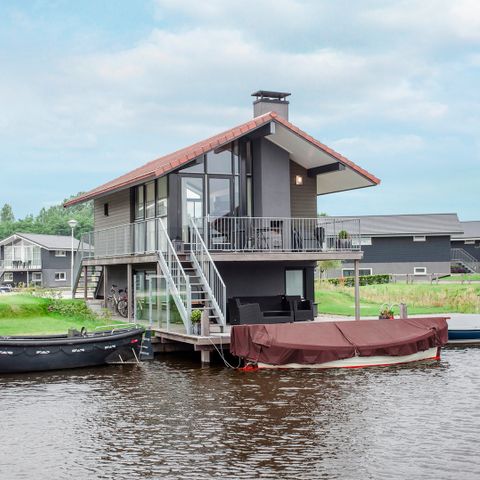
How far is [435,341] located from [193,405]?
932 centimetres

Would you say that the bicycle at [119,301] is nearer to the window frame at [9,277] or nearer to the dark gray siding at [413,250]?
the dark gray siding at [413,250]

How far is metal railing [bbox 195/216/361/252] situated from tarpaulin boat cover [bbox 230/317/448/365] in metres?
4.94

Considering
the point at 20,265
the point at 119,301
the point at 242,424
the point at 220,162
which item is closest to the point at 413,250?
the point at 119,301

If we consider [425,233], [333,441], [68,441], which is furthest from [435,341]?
[425,233]

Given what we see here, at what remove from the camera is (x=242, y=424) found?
1327 cm

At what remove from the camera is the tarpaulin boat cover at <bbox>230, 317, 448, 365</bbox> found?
19.3 m

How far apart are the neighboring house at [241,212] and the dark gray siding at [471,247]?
42929 mm

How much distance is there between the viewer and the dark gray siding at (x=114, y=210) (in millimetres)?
30352

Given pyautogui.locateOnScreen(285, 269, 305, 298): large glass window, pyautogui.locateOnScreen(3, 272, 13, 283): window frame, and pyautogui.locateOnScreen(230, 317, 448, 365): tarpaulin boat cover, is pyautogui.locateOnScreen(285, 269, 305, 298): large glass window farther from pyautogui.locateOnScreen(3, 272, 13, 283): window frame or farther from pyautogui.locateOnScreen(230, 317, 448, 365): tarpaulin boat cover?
pyautogui.locateOnScreen(3, 272, 13, 283): window frame

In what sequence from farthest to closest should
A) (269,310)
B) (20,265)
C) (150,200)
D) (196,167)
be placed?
(20,265) < (150,200) < (269,310) < (196,167)

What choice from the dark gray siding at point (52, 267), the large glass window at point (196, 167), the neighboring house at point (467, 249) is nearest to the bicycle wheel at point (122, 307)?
the large glass window at point (196, 167)

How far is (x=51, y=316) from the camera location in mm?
27281

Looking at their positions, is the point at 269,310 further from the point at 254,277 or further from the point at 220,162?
the point at 220,162

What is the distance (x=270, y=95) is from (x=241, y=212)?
526 cm
